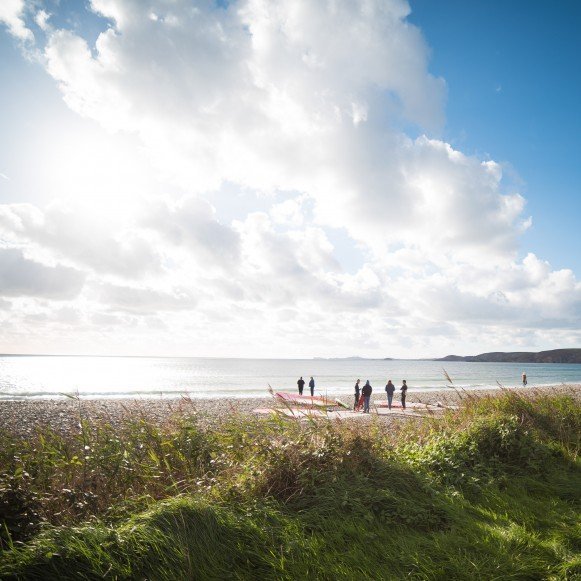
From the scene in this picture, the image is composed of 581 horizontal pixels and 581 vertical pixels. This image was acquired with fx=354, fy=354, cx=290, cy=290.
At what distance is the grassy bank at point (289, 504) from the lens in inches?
128

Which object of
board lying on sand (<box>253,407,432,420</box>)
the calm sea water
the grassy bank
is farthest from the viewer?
the calm sea water

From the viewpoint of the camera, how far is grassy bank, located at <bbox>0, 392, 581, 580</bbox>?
10.7ft

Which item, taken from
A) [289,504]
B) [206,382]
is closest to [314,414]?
[289,504]

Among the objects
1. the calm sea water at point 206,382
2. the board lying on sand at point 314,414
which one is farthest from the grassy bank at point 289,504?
the calm sea water at point 206,382

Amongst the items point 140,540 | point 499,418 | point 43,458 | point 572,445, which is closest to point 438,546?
point 140,540

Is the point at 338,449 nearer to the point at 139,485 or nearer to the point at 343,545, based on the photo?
the point at 343,545

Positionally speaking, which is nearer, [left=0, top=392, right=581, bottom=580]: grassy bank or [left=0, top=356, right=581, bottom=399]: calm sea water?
[left=0, top=392, right=581, bottom=580]: grassy bank

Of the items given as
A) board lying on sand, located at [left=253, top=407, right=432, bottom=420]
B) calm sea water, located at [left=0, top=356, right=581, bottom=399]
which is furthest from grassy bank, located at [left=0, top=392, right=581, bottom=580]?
calm sea water, located at [left=0, top=356, right=581, bottom=399]

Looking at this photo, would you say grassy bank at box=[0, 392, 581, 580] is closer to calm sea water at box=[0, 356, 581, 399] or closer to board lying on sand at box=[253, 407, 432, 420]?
board lying on sand at box=[253, 407, 432, 420]

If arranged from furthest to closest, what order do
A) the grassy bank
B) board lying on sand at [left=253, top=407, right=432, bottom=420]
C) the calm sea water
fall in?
the calm sea water → board lying on sand at [left=253, top=407, right=432, bottom=420] → the grassy bank

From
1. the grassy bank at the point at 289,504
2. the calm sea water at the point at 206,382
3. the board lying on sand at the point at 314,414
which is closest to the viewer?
the grassy bank at the point at 289,504

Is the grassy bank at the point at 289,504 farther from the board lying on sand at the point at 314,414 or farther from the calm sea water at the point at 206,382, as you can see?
the calm sea water at the point at 206,382

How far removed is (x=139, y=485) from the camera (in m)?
4.76

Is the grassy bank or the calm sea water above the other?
the grassy bank
